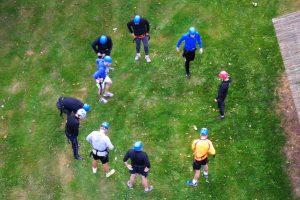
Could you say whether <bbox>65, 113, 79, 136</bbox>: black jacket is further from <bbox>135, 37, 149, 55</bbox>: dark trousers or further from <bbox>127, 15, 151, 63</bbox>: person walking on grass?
<bbox>135, 37, 149, 55</bbox>: dark trousers

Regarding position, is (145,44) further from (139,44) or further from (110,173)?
(110,173)

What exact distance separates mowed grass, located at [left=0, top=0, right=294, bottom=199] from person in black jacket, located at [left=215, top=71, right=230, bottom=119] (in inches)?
22.5

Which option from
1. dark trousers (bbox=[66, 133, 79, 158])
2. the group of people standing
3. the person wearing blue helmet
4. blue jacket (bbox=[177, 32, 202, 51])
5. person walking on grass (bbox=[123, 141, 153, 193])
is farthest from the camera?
the person wearing blue helmet

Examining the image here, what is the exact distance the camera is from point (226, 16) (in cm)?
2127

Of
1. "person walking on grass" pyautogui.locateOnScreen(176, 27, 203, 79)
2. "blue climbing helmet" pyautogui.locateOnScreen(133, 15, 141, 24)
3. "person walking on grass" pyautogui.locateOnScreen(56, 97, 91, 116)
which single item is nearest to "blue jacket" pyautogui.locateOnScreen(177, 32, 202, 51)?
"person walking on grass" pyautogui.locateOnScreen(176, 27, 203, 79)

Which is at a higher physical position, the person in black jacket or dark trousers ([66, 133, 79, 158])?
the person in black jacket

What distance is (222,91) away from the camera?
1680 cm

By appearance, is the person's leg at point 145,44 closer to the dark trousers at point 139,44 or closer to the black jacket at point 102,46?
the dark trousers at point 139,44

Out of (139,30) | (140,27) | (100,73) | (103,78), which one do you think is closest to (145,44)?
(139,30)

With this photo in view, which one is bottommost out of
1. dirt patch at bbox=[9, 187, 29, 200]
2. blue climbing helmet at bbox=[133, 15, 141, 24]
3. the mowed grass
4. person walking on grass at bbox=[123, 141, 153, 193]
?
dirt patch at bbox=[9, 187, 29, 200]

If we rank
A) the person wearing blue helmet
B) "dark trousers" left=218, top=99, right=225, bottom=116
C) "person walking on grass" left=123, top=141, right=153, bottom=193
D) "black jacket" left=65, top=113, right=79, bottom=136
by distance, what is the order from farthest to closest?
the person wearing blue helmet → "dark trousers" left=218, top=99, right=225, bottom=116 → "black jacket" left=65, top=113, right=79, bottom=136 → "person walking on grass" left=123, top=141, right=153, bottom=193

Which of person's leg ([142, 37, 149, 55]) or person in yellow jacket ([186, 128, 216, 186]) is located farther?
person's leg ([142, 37, 149, 55])

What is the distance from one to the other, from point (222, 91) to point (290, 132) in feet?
9.82

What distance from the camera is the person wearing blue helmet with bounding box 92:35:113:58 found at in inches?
721
